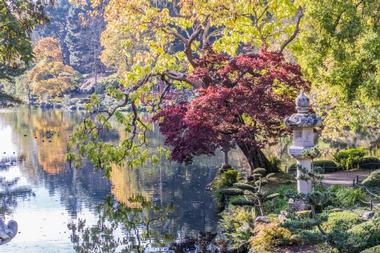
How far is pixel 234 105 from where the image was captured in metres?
14.6

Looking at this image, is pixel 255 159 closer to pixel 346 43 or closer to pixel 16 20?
pixel 346 43

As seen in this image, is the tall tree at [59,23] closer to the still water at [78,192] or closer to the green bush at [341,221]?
the still water at [78,192]

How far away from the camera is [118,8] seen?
58.6ft

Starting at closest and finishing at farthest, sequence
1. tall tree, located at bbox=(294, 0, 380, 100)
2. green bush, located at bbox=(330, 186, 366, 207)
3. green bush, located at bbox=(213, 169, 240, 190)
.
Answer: green bush, located at bbox=(330, 186, 366, 207) → tall tree, located at bbox=(294, 0, 380, 100) → green bush, located at bbox=(213, 169, 240, 190)

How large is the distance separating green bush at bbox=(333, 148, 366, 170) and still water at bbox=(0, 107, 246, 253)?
4.74 meters

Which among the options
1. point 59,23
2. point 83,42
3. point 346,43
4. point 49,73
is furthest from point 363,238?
point 59,23

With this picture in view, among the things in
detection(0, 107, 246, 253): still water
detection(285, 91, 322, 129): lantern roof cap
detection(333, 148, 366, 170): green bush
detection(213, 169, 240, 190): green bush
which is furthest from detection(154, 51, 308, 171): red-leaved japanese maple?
detection(333, 148, 366, 170): green bush

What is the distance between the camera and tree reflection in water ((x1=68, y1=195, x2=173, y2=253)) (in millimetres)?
12359

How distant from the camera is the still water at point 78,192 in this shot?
44.5ft

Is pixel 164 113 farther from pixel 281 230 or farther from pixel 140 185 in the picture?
pixel 281 230

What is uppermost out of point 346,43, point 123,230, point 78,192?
point 346,43

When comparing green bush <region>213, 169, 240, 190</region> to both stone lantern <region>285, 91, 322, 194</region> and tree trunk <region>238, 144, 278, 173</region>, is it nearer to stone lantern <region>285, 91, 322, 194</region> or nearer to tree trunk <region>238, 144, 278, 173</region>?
tree trunk <region>238, 144, 278, 173</region>

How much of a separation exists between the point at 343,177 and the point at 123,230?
26.1 feet

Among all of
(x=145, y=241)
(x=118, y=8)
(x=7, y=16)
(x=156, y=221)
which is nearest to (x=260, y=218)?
A: (x=145, y=241)
